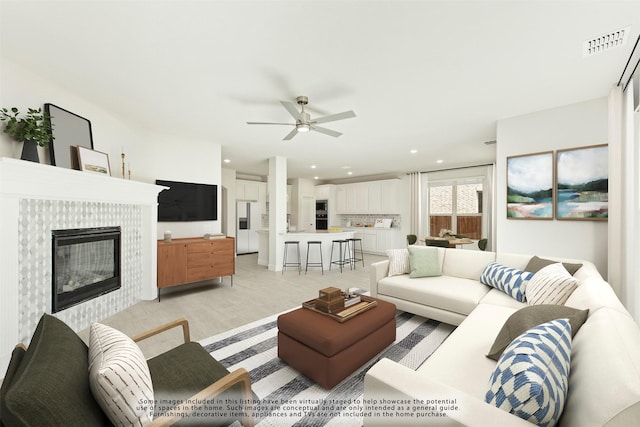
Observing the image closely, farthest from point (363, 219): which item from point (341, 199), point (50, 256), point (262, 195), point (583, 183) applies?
point (50, 256)

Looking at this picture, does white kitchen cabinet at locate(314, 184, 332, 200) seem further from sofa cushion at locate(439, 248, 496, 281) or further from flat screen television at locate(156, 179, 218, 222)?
sofa cushion at locate(439, 248, 496, 281)

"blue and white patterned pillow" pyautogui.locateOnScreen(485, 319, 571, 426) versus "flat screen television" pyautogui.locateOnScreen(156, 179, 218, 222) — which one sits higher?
"flat screen television" pyautogui.locateOnScreen(156, 179, 218, 222)

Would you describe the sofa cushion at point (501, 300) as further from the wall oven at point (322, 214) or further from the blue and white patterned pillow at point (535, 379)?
the wall oven at point (322, 214)

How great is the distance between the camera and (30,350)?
98 centimetres

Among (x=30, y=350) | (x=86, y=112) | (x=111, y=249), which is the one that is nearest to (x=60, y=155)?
(x=86, y=112)

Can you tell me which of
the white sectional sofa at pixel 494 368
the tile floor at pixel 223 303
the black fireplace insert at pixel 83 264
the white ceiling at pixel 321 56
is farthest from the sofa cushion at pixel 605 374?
the black fireplace insert at pixel 83 264

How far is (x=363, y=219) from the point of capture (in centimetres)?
914

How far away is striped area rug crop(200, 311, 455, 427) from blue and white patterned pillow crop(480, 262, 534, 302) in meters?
0.66

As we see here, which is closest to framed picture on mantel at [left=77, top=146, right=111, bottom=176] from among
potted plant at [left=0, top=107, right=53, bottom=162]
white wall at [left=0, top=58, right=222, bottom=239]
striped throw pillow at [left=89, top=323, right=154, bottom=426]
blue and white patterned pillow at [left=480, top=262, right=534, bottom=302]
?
white wall at [left=0, top=58, right=222, bottom=239]

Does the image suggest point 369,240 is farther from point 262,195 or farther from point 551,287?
point 551,287

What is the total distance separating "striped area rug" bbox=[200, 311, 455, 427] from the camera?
5.30 ft

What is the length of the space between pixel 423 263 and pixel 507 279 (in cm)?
88

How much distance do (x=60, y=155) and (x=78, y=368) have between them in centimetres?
278

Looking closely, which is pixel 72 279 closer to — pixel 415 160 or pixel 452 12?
pixel 452 12
